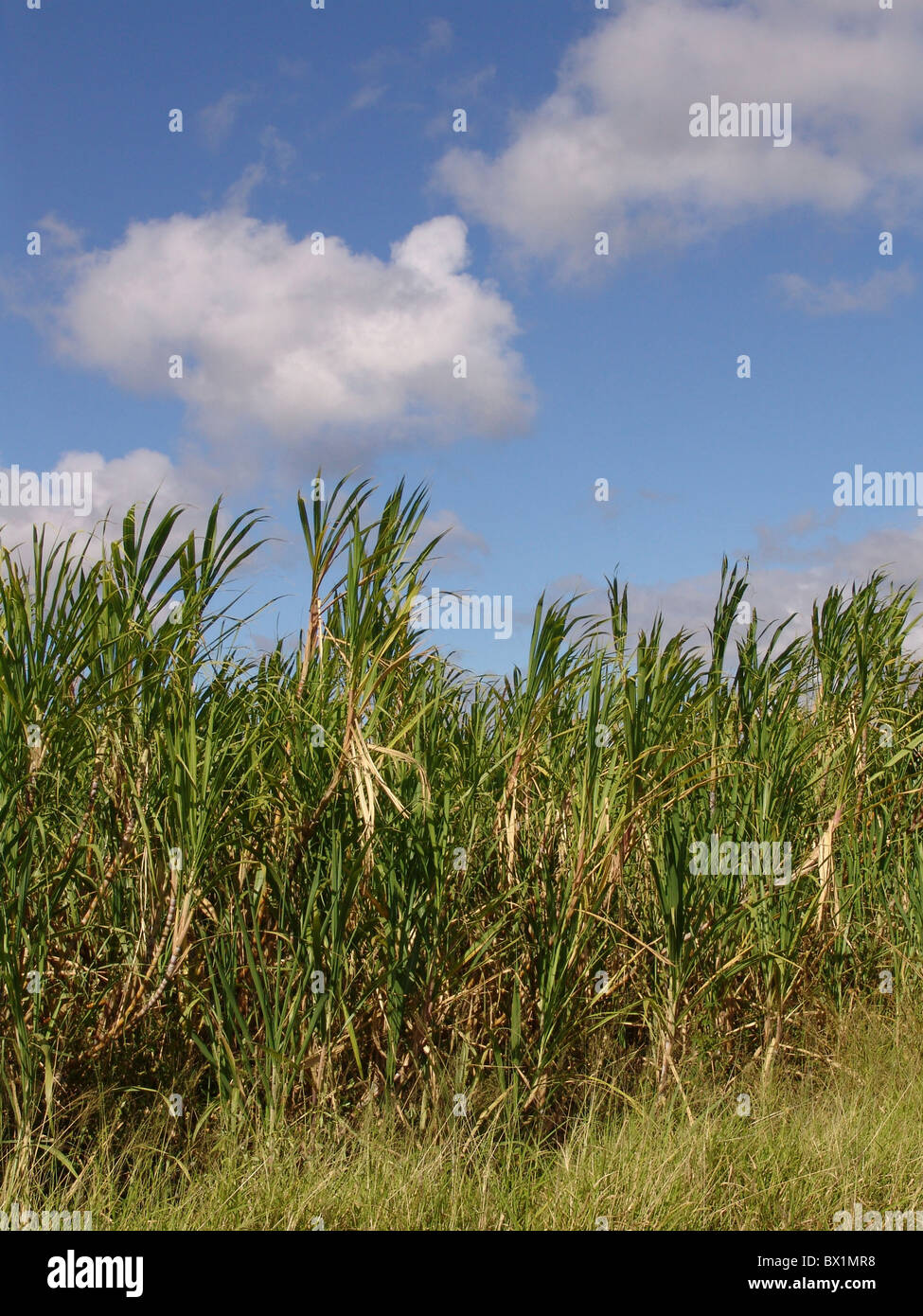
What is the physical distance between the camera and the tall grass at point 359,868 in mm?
3203

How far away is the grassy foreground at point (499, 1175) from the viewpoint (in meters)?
2.87

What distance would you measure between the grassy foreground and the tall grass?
0.16 metres

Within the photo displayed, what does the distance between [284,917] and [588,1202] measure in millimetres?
1348

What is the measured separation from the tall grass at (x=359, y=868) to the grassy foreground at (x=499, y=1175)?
0.16 m

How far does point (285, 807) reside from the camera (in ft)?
11.5

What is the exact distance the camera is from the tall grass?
320 centimetres

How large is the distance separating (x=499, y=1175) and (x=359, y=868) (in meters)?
1.10

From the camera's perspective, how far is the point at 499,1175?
3.15 meters

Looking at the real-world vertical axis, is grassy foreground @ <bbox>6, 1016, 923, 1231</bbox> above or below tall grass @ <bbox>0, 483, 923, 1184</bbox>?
below

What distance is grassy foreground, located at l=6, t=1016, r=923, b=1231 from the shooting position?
9.42ft

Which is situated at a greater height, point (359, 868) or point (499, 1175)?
point (359, 868)

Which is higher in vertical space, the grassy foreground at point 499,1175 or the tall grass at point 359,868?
the tall grass at point 359,868

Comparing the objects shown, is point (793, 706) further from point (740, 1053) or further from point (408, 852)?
point (408, 852)
